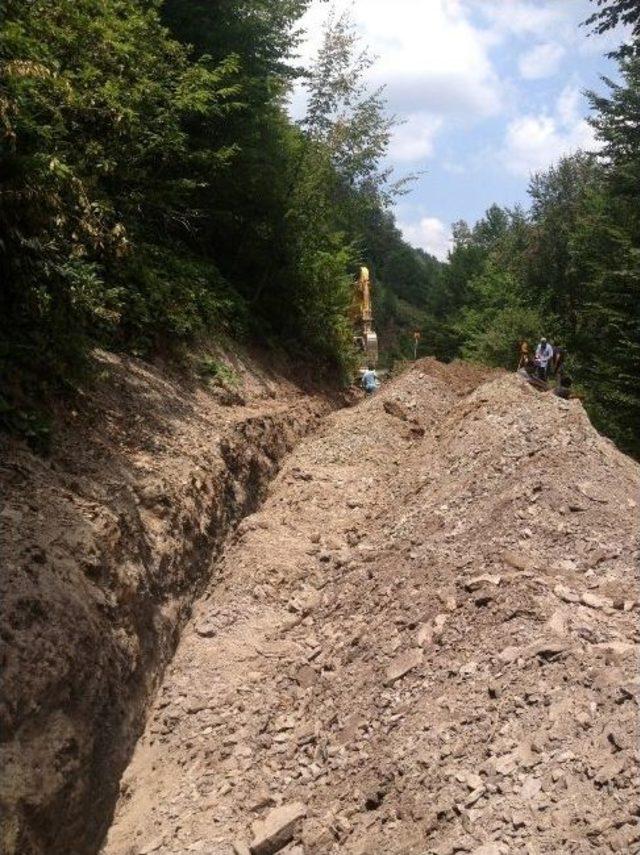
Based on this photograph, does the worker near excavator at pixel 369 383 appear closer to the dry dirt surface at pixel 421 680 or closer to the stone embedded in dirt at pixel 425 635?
the dry dirt surface at pixel 421 680

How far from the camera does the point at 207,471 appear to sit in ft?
27.1

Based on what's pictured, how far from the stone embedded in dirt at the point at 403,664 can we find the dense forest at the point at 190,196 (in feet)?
10.9

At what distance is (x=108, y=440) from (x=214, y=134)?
8068 mm

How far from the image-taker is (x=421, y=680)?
538 cm

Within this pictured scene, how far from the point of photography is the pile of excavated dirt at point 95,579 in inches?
166

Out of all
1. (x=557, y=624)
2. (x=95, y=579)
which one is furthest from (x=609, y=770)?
(x=95, y=579)

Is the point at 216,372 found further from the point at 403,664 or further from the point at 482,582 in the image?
the point at 403,664

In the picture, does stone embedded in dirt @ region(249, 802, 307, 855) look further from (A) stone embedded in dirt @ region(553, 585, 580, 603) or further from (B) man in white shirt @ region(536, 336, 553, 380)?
(B) man in white shirt @ region(536, 336, 553, 380)

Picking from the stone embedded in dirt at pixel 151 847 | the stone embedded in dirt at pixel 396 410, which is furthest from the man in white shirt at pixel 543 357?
the stone embedded in dirt at pixel 151 847

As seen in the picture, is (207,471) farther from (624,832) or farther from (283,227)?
(283,227)

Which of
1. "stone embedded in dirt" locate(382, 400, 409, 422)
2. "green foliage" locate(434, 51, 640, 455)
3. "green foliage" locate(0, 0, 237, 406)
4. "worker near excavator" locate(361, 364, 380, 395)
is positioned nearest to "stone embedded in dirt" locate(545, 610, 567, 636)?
"green foliage" locate(0, 0, 237, 406)

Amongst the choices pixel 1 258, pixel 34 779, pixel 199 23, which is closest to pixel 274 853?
pixel 34 779

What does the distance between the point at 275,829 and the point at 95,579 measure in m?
2.10

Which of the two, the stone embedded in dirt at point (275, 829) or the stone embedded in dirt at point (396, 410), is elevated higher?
the stone embedded in dirt at point (396, 410)
